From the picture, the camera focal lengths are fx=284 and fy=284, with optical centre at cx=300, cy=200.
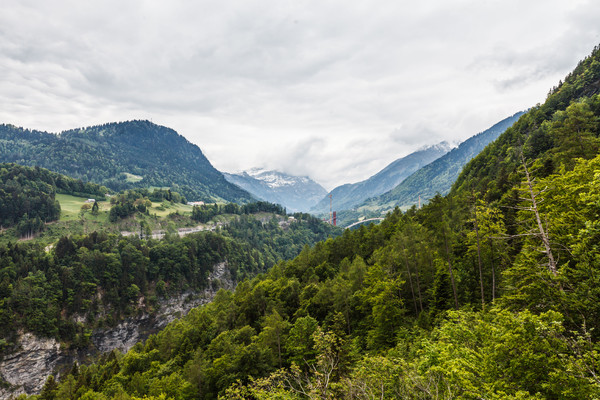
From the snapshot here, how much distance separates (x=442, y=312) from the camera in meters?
36.2

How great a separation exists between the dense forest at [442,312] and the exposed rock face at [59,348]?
58.0 m

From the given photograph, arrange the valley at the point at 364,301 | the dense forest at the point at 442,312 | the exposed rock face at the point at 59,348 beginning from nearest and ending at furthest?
1. the dense forest at the point at 442,312
2. the valley at the point at 364,301
3. the exposed rock face at the point at 59,348

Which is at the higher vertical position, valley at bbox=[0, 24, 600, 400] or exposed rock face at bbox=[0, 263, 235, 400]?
valley at bbox=[0, 24, 600, 400]

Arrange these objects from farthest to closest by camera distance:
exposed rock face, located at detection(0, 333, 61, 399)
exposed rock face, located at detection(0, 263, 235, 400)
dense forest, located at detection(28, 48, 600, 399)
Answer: exposed rock face, located at detection(0, 263, 235, 400), exposed rock face, located at detection(0, 333, 61, 399), dense forest, located at detection(28, 48, 600, 399)

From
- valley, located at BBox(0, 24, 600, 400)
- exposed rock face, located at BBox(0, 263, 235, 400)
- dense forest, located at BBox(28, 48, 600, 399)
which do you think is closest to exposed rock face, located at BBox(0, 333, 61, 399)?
exposed rock face, located at BBox(0, 263, 235, 400)

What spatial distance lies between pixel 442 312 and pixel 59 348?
495 ft

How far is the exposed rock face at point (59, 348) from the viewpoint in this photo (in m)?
104

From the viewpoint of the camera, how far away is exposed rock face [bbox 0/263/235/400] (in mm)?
104262

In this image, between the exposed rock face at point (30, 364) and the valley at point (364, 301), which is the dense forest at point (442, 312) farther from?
the exposed rock face at point (30, 364)

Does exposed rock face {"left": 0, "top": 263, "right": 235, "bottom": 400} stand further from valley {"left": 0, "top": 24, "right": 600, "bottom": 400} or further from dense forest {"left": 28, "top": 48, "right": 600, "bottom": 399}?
dense forest {"left": 28, "top": 48, "right": 600, "bottom": 399}

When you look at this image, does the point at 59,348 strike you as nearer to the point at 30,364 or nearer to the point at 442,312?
the point at 30,364

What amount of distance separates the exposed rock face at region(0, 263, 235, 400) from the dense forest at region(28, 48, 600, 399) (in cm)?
5805

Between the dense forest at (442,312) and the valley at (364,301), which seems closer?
the dense forest at (442,312)

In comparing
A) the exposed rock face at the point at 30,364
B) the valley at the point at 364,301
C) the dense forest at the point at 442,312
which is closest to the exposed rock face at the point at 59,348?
the exposed rock face at the point at 30,364
